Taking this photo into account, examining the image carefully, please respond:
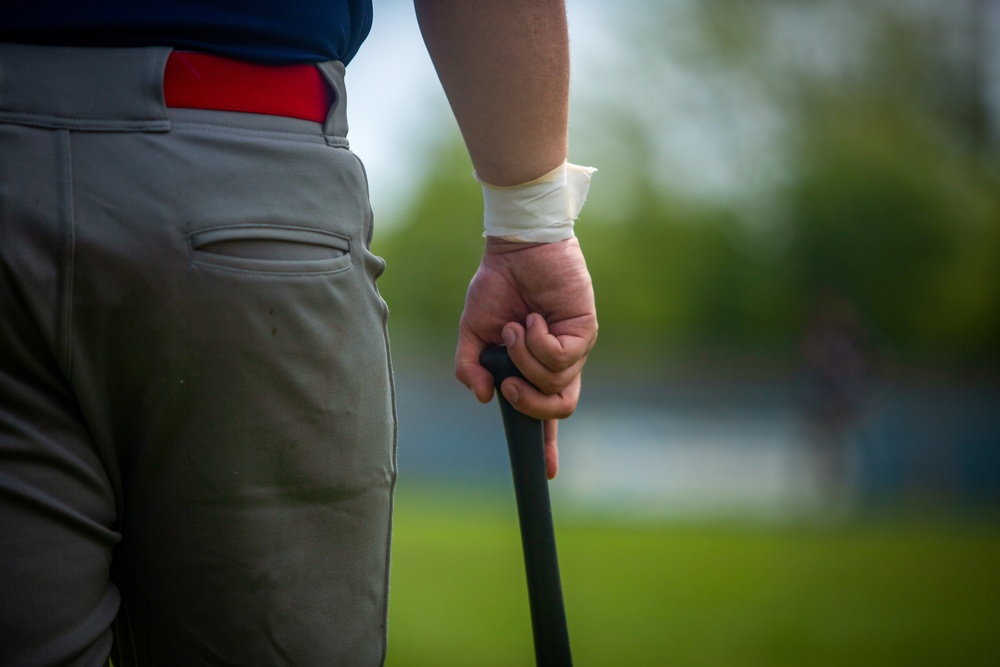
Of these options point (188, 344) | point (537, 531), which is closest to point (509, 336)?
point (537, 531)

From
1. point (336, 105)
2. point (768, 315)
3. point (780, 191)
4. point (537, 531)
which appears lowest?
point (768, 315)

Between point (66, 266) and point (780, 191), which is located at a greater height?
point (66, 266)

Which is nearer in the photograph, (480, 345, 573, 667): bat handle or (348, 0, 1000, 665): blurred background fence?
(480, 345, 573, 667): bat handle

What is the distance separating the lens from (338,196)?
135 centimetres

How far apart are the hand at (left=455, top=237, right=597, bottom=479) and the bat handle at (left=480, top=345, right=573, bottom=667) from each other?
0.13 feet

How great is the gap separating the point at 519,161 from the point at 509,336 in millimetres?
311

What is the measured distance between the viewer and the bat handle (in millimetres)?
1719

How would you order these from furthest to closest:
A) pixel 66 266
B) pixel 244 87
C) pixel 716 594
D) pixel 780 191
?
pixel 780 191 < pixel 716 594 < pixel 244 87 < pixel 66 266

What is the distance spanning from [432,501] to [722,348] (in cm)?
1202

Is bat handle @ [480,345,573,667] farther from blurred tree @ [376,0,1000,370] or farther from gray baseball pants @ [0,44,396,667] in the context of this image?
blurred tree @ [376,0,1000,370]

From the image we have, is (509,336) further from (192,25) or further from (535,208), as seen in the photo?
(192,25)

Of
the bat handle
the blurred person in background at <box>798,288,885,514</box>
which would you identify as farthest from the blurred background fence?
the bat handle

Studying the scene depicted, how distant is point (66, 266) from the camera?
1139 millimetres

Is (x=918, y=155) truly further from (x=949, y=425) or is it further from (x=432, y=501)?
(x=432, y=501)
